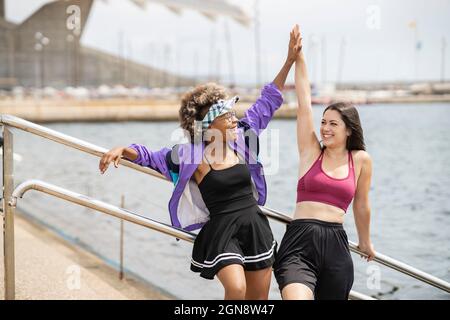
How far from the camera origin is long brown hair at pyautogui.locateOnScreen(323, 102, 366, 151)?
3.26 meters

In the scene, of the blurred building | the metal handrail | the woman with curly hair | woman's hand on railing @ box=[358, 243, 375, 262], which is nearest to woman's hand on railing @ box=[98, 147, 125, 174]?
the woman with curly hair

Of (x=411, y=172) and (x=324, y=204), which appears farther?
(x=411, y=172)

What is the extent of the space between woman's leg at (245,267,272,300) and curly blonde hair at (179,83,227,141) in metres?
0.67

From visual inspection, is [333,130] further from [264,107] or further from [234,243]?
[234,243]

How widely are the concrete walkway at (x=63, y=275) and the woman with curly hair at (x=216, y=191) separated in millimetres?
1662

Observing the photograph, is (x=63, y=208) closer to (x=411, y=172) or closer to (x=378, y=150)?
(x=411, y=172)

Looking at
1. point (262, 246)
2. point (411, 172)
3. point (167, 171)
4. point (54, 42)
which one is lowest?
point (411, 172)

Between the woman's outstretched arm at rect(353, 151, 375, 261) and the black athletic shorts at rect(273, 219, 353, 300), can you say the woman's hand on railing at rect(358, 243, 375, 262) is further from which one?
the black athletic shorts at rect(273, 219, 353, 300)

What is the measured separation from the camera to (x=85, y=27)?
206 ft

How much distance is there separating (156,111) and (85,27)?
17.8 metres

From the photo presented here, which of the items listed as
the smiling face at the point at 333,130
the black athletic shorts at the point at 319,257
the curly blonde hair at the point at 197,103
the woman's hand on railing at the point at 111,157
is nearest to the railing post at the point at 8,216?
the woman's hand on railing at the point at 111,157

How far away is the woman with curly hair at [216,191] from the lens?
2.98m

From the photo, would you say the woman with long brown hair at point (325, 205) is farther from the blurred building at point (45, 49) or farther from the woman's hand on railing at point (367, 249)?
the blurred building at point (45, 49)

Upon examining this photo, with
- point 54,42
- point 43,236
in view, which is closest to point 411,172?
point 43,236
